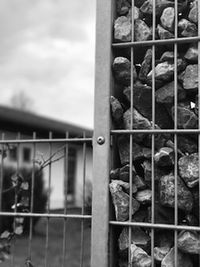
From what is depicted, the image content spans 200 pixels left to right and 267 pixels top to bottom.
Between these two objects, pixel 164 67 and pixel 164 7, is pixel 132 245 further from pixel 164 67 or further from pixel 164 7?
pixel 164 7

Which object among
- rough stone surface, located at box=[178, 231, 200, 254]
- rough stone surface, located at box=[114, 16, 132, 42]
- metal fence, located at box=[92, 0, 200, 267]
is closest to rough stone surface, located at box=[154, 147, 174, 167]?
metal fence, located at box=[92, 0, 200, 267]

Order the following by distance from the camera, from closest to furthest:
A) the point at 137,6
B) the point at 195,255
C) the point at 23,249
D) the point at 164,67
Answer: the point at 195,255 → the point at 164,67 → the point at 137,6 → the point at 23,249

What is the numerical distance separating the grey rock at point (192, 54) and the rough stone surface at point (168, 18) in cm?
15

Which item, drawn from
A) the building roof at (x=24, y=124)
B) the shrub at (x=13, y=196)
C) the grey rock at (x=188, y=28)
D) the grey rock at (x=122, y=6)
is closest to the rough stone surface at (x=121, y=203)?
the grey rock at (x=188, y=28)

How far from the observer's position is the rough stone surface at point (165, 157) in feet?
7.79

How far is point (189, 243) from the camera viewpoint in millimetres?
2293

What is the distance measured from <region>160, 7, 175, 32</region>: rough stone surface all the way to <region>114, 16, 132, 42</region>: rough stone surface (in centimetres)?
20

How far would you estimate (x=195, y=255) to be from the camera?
92.4 inches

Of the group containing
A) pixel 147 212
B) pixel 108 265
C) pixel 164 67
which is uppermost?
pixel 164 67

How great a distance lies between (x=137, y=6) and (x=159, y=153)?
89 centimetres

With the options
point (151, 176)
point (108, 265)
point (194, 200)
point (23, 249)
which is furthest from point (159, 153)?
point (23, 249)

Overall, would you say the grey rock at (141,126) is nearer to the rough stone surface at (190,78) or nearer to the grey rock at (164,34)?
the rough stone surface at (190,78)

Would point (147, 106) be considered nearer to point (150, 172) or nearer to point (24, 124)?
point (150, 172)

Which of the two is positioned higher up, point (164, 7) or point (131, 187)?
point (164, 7)
